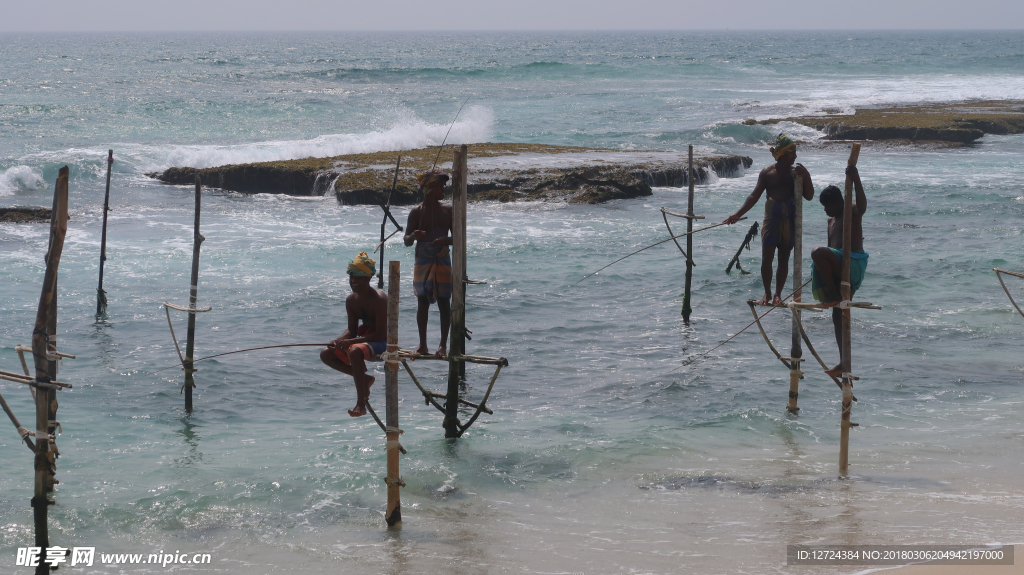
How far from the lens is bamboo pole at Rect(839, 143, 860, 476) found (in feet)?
23.4

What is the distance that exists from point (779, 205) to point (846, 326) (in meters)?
2.36

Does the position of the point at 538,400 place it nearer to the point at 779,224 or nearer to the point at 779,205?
the point at 779,224

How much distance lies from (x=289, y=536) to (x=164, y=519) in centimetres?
104

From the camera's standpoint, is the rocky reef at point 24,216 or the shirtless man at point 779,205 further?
the rocky reef at point 24,216

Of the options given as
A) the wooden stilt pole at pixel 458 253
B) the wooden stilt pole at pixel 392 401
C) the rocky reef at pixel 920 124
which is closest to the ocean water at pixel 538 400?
the wooden stilt pole at pixel 392 401

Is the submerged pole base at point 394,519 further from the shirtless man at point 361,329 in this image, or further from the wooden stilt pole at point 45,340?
Result: the wooden stilt pole at point 45,340

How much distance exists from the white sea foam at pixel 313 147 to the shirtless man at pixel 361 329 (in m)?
21.9

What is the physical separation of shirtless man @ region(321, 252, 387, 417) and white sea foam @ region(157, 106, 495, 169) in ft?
71.9

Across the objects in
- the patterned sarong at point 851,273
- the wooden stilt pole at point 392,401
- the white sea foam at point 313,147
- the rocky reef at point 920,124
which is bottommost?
the wooden stilt pole at point 392,401

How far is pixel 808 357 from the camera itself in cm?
1147

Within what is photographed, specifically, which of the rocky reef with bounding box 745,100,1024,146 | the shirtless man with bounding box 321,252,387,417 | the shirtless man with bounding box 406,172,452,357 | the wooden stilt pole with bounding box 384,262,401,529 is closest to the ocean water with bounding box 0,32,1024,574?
the wooden stilt pole with bounding box 384,262,401,529

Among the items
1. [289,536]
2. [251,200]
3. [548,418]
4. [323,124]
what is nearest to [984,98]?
[323,124]

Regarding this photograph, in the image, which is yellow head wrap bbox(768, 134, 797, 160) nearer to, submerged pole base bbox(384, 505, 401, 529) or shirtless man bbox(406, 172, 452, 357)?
shirtless man bbox(406, 172, 452, 357)

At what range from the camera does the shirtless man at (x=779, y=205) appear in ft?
30.0
